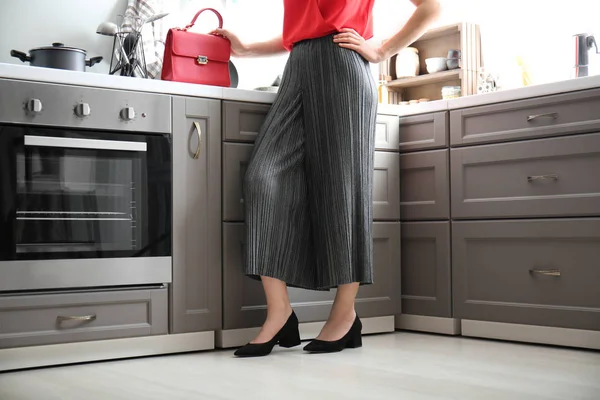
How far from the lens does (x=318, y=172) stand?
9.20 ft

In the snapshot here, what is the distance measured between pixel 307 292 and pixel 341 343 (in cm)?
35

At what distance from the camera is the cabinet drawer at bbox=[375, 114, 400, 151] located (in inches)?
131

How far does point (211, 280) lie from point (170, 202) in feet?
1.02

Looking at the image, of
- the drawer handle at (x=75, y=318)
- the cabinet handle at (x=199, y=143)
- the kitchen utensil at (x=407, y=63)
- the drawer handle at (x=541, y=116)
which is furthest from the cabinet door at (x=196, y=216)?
the kitchen utensil at (x=407, y=63)

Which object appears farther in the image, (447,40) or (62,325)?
(447,40)

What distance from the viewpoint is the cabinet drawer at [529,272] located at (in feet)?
9.07

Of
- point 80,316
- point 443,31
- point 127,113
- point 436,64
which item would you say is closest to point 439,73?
point 436,64

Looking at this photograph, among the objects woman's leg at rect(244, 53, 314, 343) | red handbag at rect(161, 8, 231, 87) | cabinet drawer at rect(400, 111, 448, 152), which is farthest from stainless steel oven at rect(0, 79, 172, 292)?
cabinet drawer at rect(400, 111, 448, 152)

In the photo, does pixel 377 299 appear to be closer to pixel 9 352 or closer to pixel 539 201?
pixel 539 201

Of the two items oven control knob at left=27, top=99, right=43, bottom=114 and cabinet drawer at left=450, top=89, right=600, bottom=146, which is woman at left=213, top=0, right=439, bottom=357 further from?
oven control knob at left=27, top=99, right=43, bottom=114

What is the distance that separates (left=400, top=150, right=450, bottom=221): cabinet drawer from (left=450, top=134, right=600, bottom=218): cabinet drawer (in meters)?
0.05

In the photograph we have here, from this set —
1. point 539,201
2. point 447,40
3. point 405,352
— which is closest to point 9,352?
point 405,352

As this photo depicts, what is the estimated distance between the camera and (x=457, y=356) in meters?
2.66

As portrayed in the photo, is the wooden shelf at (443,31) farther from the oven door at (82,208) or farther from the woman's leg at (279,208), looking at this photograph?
the oven door at (82,208)
